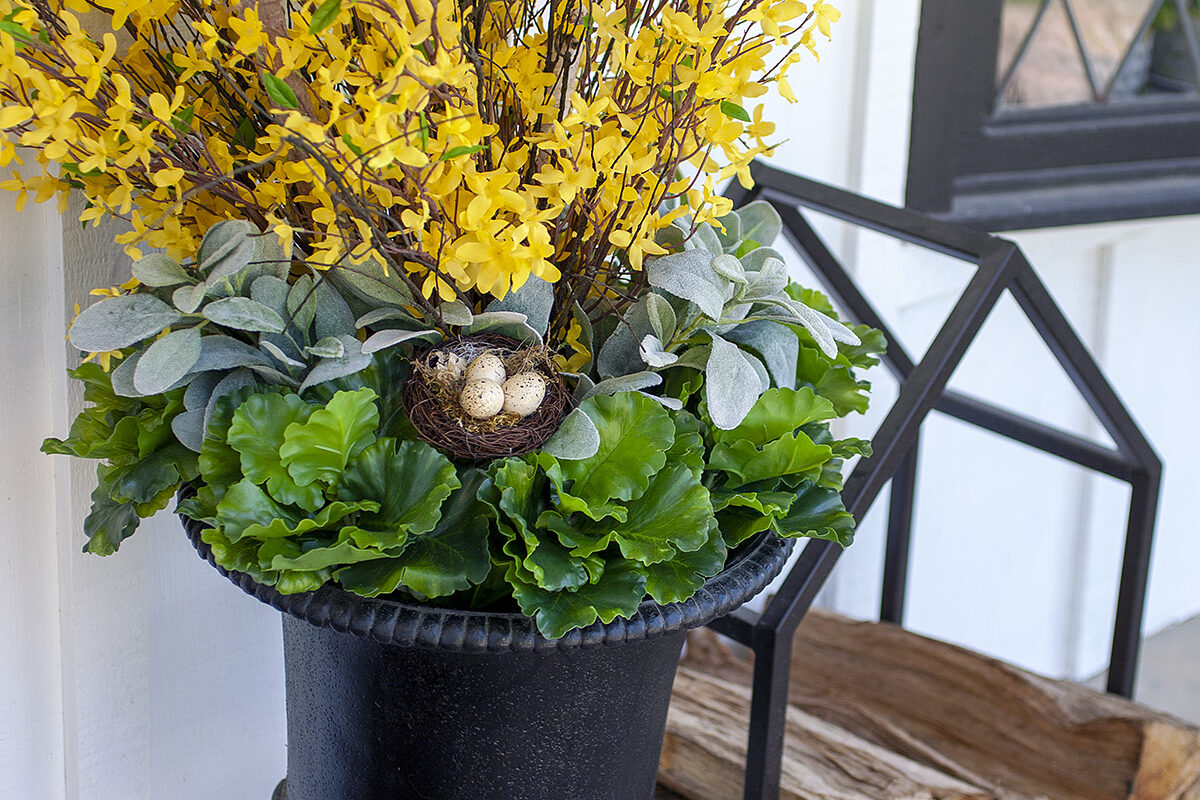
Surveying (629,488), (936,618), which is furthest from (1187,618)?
(629,488)

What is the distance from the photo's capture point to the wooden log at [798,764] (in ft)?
3.01

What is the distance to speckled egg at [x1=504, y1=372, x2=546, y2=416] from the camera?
546 millimetres

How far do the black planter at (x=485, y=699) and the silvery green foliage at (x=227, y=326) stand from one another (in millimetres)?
87

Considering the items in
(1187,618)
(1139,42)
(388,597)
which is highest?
(1139,42)

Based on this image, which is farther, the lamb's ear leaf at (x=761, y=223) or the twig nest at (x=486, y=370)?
the lamb's ear leaf at (x=761, y=223)

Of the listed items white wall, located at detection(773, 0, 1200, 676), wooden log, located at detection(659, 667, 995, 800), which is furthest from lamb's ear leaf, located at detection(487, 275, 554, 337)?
white wall, located at detection(773, 0, 1200, 676)

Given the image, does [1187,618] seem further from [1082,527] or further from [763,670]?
[763,670]

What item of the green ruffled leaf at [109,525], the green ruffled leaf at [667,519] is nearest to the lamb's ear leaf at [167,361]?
the green ruffled leaf at [109,525]

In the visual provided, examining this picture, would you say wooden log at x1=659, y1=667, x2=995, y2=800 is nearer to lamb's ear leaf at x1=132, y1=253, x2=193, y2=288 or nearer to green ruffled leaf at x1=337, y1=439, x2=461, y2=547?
green ruffled leaf at x1=337, y1=439, x2=461, y2=547

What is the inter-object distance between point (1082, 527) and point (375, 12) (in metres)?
1.76

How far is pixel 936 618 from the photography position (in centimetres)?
181

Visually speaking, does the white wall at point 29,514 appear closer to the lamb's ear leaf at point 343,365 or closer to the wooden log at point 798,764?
the lamb's ear leaf at point 343,365

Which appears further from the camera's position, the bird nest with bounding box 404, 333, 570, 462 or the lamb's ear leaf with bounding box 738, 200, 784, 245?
the lamb's ear leaf with bounding box 738, 200, 784, 245

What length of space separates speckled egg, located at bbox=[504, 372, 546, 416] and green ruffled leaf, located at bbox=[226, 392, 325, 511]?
10 cm
